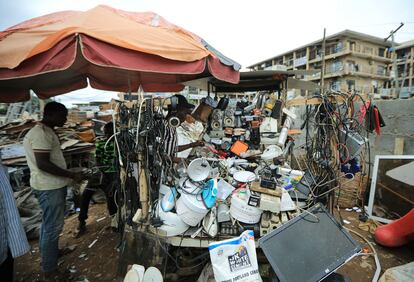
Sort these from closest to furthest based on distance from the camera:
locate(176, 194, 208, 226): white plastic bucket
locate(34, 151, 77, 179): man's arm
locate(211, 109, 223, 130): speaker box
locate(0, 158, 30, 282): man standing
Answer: locate(0, 158, 30, 282): man standing
locate(34, 151, 77, 179): man's arm
locate(176, 194, 208, 226): white plastic bucket
locate(211, 109, 223, 130): speaker box

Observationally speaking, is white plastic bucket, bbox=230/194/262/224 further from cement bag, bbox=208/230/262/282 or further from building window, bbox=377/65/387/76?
building window, bbox=377/65/387/76

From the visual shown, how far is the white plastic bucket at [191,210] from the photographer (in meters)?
2.57

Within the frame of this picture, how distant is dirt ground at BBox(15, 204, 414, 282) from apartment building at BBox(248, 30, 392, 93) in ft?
93.2

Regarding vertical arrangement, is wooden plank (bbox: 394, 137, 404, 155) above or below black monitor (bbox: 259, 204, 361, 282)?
above

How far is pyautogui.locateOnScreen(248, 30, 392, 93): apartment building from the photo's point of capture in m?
28.5

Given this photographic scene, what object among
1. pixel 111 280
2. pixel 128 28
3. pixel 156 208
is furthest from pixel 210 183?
pixel 128 28

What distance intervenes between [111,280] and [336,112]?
158 inches

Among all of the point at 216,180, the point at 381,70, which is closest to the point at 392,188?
the point at 216,180

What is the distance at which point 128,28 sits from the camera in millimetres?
2008

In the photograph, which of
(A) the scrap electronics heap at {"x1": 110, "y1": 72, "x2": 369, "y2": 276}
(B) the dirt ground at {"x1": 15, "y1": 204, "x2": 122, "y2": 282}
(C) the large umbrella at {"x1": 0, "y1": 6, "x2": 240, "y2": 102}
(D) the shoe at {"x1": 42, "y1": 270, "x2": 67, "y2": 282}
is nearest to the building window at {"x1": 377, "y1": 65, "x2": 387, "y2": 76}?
(A) the scrap electronics heap at {"x1": 110, "y1": 72, "x2": 369, "y2": 276}

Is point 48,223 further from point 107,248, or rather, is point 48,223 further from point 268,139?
point 268,139

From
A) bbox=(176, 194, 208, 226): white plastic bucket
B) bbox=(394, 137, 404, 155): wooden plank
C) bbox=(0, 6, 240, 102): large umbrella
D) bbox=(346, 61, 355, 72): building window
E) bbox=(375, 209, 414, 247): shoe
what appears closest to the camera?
bbox=(0, 6, 240, 102): large umbrella

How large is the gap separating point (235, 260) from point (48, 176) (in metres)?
2.44

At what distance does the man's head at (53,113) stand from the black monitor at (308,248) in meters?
2.89
